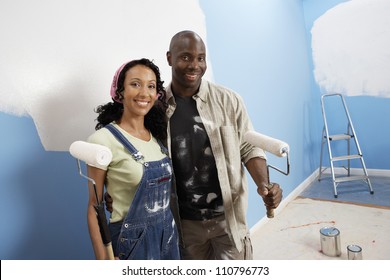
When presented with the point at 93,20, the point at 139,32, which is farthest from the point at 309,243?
the point at 93,20

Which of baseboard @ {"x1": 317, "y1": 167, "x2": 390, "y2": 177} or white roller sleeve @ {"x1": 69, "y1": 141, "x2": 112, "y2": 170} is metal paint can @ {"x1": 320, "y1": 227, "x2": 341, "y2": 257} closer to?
white roller sleeve @ {"x1": 69, "y1": 141, "x2": 112, "y2": 170}

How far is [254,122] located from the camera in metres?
2.19

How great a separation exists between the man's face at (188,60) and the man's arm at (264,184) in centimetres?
39

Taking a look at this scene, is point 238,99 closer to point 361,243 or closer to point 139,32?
point 139,32

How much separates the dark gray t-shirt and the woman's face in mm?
201

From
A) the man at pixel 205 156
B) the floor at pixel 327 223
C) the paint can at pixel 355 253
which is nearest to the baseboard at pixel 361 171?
the floor at pixel 327 223

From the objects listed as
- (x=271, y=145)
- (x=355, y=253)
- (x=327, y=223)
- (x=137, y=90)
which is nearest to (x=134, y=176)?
(x=137, y=90)

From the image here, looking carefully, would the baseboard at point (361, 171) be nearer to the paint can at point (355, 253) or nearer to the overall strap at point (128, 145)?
the paint can at point (355, 253)

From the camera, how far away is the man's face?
1.02 meters

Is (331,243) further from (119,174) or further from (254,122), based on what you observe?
(119,174)

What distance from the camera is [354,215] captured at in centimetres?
227

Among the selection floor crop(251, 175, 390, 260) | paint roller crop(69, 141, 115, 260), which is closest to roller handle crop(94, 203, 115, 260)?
paint roller crop(69, 141, 115, 260)

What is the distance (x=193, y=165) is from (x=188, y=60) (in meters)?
0.40
